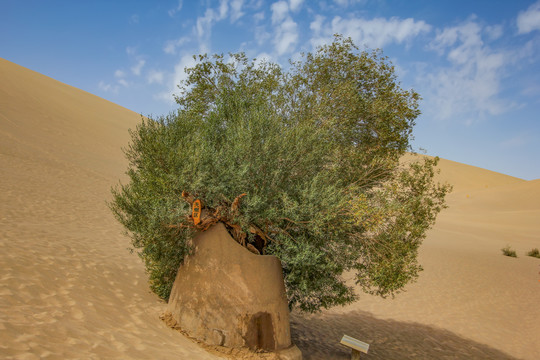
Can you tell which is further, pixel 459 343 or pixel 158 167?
pixel 459 343

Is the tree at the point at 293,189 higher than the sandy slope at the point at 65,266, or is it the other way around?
the tree at the point at 293,189

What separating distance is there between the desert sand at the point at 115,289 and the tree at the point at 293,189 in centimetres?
177

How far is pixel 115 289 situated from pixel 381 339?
9.05m

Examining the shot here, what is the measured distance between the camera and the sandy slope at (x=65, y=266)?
20.8 ft

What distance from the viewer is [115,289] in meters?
10.2

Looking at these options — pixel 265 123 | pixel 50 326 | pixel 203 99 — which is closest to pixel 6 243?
pixel 50 326

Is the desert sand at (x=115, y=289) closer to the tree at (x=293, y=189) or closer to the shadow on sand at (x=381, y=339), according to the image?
the shadow on sand at (x=381, y=339)

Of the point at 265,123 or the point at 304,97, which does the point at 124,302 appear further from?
the point at 304,97

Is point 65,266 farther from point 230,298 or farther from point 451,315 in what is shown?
point 451,315

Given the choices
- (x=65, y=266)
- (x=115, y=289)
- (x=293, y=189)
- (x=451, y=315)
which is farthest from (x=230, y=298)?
(x=451, y=315)

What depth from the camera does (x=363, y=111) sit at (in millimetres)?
10867

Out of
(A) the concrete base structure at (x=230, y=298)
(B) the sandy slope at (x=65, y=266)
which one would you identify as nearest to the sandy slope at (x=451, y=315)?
(A) the concrete base structure at (x=230, y=298)

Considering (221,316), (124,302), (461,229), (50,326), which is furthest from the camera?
(461,229)

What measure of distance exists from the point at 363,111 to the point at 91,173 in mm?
25940
